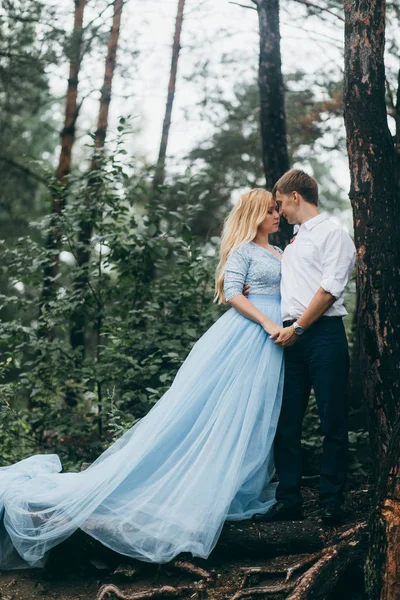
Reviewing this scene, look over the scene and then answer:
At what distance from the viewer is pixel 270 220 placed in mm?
4672

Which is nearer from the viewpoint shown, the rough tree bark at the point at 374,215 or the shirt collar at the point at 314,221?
the shirt collar at the point at 314,221

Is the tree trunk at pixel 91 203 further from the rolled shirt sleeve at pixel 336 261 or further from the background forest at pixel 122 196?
the rolled shirt sleeve at pixel 336 261

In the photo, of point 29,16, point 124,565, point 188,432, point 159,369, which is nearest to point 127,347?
point 159,369

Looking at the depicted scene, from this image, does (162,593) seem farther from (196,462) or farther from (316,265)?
(316,265)

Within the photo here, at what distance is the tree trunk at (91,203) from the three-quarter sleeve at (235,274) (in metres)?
2.16

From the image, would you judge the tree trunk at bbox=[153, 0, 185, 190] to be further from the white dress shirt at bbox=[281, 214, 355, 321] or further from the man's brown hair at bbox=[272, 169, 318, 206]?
the white dress shirt at bbox=[281, 214, 355, 321]

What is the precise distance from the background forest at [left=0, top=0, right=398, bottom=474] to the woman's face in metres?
1.57

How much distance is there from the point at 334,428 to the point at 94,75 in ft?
24.6

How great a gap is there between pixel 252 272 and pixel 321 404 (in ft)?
3.23

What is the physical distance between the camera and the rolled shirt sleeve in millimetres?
4070

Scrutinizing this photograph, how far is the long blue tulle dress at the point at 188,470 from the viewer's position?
13.1ft

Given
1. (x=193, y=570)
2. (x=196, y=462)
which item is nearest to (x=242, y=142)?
(x=196, y=462)

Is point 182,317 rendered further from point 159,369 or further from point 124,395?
point 124,395

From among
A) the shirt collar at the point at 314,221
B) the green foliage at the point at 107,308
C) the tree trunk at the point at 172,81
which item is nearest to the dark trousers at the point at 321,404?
the shirt collar at the point at 314,221
